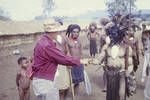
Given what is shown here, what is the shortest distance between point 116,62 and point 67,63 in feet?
5.83

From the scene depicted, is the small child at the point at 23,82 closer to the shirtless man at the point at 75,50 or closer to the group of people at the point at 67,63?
the group of people at the point at 67,63

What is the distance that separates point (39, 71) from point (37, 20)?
74.9 feet

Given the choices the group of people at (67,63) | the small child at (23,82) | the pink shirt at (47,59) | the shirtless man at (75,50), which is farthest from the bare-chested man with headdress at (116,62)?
the pink shirt at (47,59)

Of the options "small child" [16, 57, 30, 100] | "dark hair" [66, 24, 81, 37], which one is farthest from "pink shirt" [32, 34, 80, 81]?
"dark hair" [66, 24, 81, 37]

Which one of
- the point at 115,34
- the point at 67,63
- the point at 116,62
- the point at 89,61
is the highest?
the point at 115,34

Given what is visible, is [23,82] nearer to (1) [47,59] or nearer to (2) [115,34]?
(2) [115,34]

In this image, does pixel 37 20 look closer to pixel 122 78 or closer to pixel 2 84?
pixel 2 84

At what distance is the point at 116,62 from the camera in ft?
22.3

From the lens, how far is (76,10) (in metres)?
27.2

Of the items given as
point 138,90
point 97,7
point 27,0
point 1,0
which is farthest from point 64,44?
point 1,0

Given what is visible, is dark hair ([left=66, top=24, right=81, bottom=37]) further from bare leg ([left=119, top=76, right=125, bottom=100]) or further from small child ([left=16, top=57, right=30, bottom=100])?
bare leg ([left=119, top=76, right=125, bottom=100])

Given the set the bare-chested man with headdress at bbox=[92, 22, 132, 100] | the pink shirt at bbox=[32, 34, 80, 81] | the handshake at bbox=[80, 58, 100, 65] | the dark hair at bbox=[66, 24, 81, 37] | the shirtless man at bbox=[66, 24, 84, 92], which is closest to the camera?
the pink shirt at bbox=[32, 34, 80, 81]

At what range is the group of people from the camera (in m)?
5.22

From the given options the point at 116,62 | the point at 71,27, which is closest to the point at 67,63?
the point at 116,62
